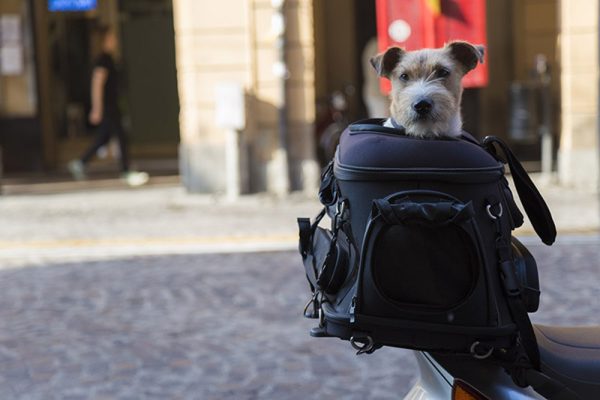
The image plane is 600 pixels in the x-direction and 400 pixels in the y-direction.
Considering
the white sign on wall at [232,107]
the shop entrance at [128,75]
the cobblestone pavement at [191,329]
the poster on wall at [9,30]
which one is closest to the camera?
the cobblestone pavement at [191,329]

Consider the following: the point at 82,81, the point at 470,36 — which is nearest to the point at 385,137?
the point at 470,36

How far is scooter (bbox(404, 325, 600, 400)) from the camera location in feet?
7.83

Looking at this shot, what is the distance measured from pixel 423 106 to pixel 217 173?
10.6m

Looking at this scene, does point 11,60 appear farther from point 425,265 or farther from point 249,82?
point 425,265

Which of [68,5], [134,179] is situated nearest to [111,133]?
[134,179]

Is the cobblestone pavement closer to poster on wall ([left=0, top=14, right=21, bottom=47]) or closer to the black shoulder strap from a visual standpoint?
the black shoulder strap

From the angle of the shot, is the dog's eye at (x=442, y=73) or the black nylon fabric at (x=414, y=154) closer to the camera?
the black nylon fabric at (x=414, y=154)

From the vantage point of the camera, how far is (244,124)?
12.4 metres

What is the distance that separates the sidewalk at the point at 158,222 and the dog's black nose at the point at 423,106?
6.64 m

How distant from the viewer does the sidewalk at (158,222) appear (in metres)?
→ 9.35

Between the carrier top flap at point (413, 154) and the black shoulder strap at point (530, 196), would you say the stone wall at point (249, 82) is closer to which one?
the black shoulder strap at point (530, 196)

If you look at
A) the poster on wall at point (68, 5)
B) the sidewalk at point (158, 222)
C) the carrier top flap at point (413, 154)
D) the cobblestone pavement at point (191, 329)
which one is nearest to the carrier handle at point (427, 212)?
the carrier top flap at point (413, 154)

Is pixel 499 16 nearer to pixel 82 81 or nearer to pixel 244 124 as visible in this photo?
pixel 244 124

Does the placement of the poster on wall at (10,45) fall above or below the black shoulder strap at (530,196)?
above
